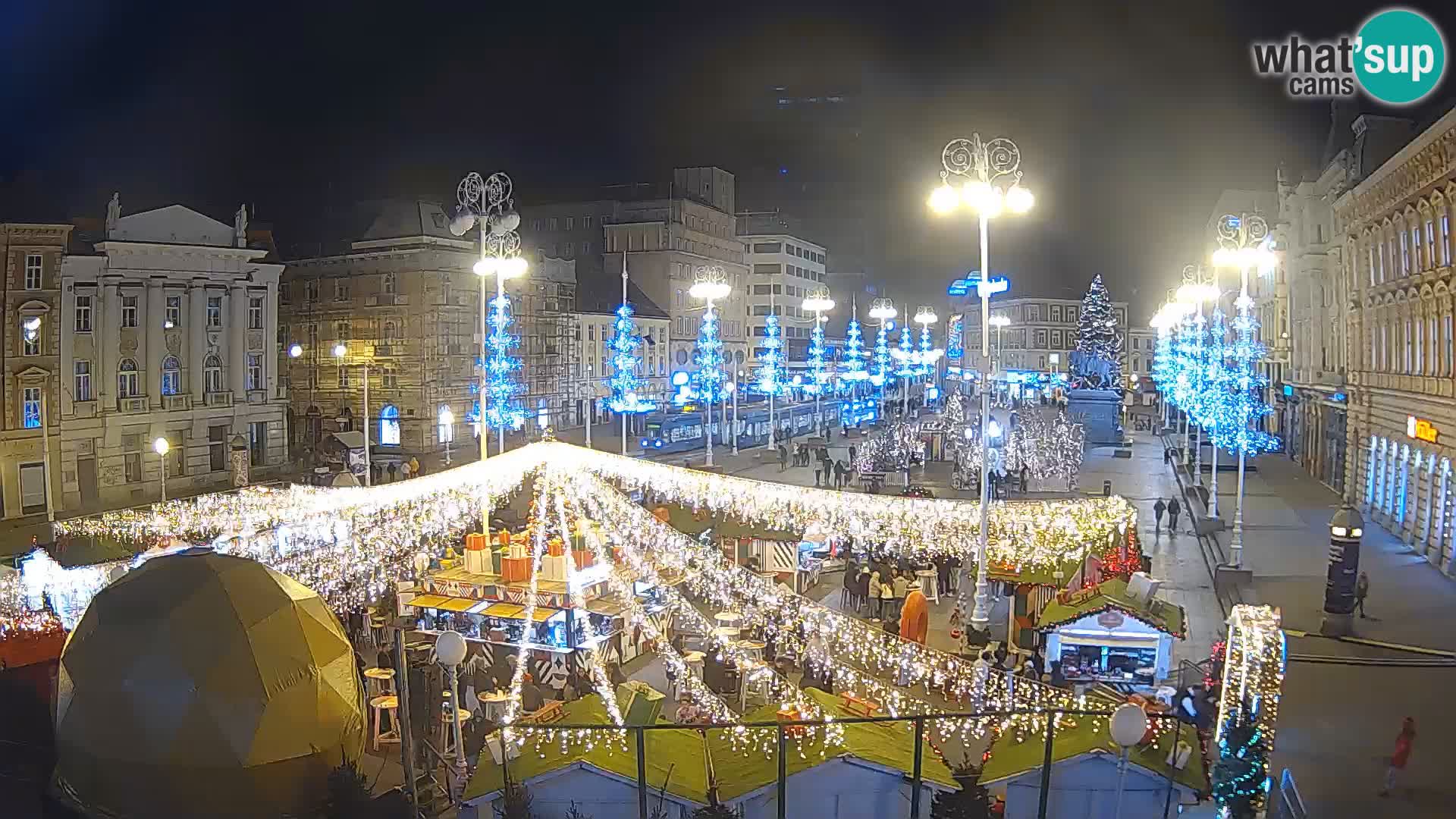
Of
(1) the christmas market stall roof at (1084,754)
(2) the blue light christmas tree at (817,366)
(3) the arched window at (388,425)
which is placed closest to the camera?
(1) the christmas market stall roof at (1084,754)

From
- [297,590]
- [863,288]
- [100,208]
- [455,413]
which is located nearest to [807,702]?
[297,590]

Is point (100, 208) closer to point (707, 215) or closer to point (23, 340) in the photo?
point (23, 340)

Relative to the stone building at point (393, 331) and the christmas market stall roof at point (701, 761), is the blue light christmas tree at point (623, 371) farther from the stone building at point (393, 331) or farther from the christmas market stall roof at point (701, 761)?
the christmas market stall roof at point (701, 761)

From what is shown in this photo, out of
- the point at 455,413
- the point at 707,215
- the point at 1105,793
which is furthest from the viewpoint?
the point at 707,215

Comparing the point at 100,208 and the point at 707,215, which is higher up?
the point at 707,215

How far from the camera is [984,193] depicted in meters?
17.5

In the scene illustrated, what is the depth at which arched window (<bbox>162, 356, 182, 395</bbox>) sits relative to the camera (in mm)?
41000

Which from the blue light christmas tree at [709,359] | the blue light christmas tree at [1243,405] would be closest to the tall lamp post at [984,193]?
the blue light christmas tree at [1243,405]

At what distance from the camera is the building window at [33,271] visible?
34.3 m

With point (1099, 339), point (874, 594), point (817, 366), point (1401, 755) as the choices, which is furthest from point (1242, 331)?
point (1099, 339)

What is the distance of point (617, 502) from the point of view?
62.7 feet

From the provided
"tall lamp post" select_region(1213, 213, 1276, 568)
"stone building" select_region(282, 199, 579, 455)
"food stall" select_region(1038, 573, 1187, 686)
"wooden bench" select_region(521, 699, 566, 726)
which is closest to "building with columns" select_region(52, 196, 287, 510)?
"stone building" select_region(282, 199, 579, 455)

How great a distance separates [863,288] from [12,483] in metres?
116

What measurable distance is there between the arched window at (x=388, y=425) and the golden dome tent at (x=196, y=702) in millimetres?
42838
